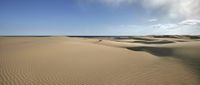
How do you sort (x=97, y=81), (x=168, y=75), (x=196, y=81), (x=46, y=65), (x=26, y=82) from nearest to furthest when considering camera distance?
(x=26, y=82), (x=97, y=81), (x=196, y=81), (x=168, y=75), (x=46, y=65)

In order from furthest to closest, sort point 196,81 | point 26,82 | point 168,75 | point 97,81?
point 168,75, point 196,81, point 97,81, point 26,82

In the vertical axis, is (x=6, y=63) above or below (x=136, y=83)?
above

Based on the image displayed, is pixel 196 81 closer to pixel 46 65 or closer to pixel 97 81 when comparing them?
pixel 97 81

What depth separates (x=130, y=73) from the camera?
8.34 m

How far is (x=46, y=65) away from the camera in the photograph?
355 inches

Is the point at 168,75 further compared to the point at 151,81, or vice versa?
the point at 168,75

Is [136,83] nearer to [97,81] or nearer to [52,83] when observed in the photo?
[97,81]

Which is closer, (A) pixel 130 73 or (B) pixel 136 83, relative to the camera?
(B) pixel 136 83

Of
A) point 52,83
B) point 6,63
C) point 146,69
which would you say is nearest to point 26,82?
point 52,83

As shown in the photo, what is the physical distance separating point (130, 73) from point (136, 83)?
1263mm

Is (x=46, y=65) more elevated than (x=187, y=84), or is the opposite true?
(x=46, y=65)

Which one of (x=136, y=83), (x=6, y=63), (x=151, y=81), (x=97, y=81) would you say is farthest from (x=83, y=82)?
(x=6, y=63)

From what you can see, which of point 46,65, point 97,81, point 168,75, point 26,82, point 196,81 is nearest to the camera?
point 26,82

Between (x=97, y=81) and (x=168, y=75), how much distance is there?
11.0 feet
